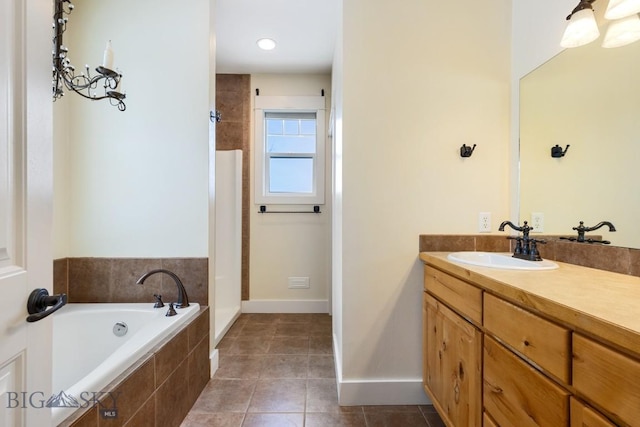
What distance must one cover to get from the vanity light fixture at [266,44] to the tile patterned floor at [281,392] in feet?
8.78

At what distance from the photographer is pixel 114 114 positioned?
71.7 inches

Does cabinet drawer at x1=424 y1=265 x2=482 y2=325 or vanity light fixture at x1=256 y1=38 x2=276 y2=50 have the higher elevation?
vanity light fixture at x1=256 y1=38 x2=276 y2=50

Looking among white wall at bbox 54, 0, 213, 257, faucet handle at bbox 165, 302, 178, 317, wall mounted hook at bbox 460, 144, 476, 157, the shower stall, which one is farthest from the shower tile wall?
wall mounted hook at bbox 460, 144, 476, 157

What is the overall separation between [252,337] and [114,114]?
79.2 inches

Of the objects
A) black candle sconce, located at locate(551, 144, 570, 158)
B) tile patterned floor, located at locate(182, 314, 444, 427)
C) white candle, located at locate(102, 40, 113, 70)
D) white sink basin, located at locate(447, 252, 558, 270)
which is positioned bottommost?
tile patterned floor, located at locate(182, 314, 444, 427)

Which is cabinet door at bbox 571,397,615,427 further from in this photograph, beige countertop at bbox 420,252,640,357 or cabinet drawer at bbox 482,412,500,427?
cabinet drawer at bbox 482,412,500,427

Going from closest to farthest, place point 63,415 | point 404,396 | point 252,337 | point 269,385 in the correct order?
point 63,415
point 404,396
point 269,385
point 252,337

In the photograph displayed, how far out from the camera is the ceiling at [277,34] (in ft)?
7.03

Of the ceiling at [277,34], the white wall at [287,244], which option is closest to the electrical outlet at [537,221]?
the ceiling at [277,34]

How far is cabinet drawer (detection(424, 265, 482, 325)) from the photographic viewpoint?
3.50 ft

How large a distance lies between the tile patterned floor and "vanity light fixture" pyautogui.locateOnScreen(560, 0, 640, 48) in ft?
6.32

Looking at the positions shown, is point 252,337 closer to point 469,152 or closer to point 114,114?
point 114,114

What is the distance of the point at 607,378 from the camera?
576 millimetres

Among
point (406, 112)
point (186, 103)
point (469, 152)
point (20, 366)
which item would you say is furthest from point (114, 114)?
point (469, 152)
